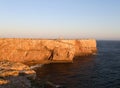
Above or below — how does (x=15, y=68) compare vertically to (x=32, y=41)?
below

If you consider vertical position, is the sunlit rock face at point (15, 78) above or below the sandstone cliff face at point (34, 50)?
below

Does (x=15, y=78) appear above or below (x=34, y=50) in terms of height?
below

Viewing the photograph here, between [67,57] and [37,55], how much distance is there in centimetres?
1389

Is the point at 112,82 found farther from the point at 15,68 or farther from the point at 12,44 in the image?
the point at 12,44

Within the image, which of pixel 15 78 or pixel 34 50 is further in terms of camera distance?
pixel 34 50

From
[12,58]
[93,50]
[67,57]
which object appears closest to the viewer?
[12,58]

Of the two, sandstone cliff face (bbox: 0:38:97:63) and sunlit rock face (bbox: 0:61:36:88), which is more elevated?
sandstone cliff face (bbox: 0:38:97:63)

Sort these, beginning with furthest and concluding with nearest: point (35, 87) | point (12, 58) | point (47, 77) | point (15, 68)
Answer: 1. point (12, 58)
2. point (47, 77)
3. point (15, 68)
4. point (35, 87)

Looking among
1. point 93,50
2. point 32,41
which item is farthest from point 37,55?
point 93,50

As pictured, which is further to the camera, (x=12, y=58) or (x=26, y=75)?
(x=12, y=58)

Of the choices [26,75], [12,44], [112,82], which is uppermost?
[12,44]

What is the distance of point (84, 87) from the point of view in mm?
48406

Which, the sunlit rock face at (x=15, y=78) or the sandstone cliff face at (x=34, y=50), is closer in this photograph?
the sunlit rock face at (x=15, y=78)

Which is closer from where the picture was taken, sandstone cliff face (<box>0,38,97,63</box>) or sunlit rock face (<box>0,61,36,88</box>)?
sunlit rock face (<box>0,61,36,88</box>)
